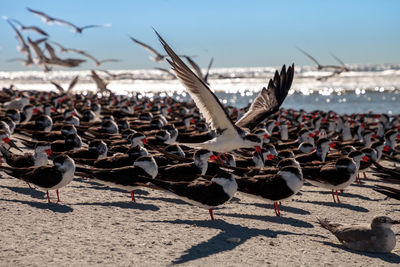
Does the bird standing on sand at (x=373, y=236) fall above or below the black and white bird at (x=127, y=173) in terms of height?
below

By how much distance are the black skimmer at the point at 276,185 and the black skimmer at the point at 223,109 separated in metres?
1.03

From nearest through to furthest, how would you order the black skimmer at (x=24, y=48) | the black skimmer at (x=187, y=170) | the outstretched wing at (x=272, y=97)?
the black skimmer at (x=187, y=170), the outstretched wing at (x=272, y=97), the black skimmer at (x=24, y=48)

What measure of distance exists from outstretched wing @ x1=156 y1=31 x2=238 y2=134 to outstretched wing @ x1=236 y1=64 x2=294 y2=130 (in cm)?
134

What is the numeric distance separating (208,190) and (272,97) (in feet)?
12.5

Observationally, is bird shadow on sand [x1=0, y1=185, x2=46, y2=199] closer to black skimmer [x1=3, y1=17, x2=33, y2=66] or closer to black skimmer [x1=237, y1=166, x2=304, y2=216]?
black skimmer [x1=237, y1=166, x2=304, y2=216]

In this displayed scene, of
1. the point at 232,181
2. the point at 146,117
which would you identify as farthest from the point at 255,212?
the point at 146,117

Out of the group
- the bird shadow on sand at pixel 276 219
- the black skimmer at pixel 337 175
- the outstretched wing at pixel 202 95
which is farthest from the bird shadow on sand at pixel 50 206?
the black skimmer at pixel 337 175

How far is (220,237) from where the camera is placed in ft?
20.1

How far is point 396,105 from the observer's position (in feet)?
133

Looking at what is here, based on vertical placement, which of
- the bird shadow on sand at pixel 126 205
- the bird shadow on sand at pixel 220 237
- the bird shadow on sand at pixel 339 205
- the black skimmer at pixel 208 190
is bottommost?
the bird shadow on sand at pixel 339 205

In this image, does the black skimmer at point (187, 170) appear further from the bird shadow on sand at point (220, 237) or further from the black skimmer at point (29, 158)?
the black skimmer at point (29, 158)

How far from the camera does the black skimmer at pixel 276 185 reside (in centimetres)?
733

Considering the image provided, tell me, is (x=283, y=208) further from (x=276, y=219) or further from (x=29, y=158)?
(x=29, y=158)

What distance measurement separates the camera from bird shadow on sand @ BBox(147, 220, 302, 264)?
5387 mm
